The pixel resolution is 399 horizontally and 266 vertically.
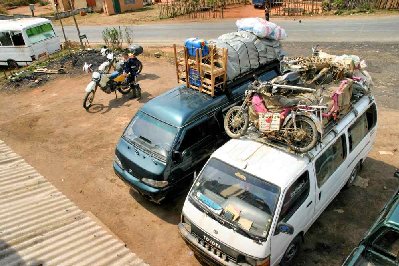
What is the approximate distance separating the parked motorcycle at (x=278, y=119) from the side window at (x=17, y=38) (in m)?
14.9

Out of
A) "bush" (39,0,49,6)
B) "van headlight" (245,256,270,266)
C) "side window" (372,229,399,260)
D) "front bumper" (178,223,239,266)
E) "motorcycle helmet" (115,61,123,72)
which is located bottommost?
"front bumper" (178,223,239,266)

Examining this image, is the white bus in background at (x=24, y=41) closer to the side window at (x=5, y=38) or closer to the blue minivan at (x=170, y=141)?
the side window at (x=5, y=38)

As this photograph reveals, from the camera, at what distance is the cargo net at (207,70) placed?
7.74 m

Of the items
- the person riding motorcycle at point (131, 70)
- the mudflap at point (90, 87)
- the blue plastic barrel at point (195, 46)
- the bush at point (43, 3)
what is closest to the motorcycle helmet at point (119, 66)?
the person riding motorcycle at point (131, 70)

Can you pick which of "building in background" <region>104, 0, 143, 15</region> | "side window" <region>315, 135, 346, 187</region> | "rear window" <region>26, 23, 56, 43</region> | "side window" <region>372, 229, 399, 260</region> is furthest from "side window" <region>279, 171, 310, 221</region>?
"building in background" <region>104, 0, 143, 15</region>

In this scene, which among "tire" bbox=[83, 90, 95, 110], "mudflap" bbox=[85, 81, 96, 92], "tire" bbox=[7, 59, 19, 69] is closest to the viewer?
"mudflap" bbox=[85, 81, 96, 92]

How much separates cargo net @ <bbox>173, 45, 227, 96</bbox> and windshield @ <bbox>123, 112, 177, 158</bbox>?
1.37 m

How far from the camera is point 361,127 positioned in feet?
24.1

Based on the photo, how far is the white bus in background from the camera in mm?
17484

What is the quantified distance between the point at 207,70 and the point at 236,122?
1.55 meters

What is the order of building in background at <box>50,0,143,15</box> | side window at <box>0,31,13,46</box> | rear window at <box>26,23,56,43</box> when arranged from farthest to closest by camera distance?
building in background at <box>50,0,143,15</box>
rear window at <box>26,23,56,43</box>
side window at <box>0,31,13,46</box>

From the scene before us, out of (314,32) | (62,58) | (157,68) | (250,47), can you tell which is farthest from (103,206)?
(314,32)

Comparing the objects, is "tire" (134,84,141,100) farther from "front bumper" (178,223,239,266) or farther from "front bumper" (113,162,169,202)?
"front bumper" (178,223,239,266)

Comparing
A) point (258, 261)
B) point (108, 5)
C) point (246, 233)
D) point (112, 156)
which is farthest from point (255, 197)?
point (108, 5)
